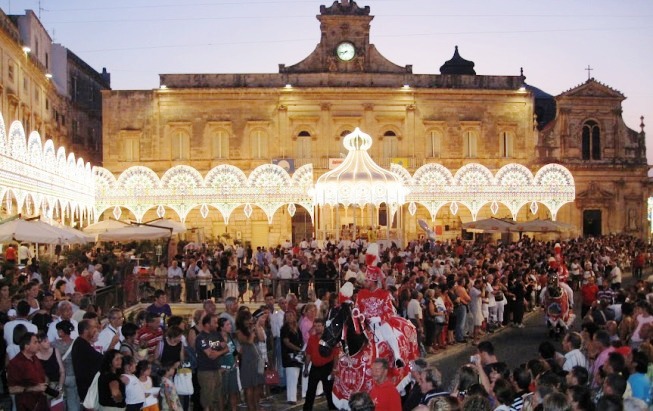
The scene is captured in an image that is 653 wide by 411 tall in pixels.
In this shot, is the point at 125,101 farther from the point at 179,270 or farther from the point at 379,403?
the point at 379,403

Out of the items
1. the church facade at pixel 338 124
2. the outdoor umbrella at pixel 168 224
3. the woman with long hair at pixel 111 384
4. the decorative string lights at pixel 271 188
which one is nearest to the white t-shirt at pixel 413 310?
the woman with long hair at pixel 111 384

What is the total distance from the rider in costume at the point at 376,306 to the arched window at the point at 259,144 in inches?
1377

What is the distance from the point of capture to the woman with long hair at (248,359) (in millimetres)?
11172

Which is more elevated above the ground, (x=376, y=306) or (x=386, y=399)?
(x=376, y=306)

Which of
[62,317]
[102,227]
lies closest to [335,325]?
[62,317]

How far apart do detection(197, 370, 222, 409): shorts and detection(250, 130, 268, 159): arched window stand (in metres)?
35.0

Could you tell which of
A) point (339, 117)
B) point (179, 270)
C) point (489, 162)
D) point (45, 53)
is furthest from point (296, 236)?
point (179, 270)

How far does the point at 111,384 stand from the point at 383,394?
2947 mm

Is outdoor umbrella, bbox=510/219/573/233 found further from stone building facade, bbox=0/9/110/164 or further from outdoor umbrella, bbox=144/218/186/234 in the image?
stone building facade, bbox=0/9/110/164

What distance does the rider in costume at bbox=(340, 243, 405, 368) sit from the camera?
393 inches

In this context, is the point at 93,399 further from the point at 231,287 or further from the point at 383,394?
the point at 231,287

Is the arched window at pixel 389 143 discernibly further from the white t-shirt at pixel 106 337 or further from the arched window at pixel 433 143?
the white t-shirt at pixel 106 337

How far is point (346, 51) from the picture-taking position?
149 ft

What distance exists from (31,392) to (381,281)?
4134 mm
